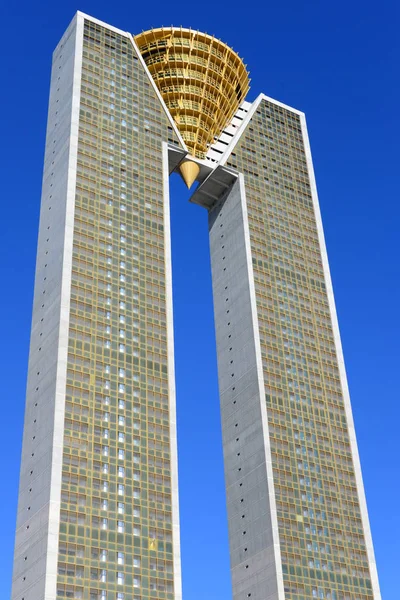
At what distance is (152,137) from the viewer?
133m

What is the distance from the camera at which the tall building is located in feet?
311

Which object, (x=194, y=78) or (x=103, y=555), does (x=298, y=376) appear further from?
(x=194, y=78)

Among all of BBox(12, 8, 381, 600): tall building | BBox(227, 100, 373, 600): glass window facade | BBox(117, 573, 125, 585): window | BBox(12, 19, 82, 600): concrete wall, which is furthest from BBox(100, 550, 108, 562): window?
BBox(227, 100, 373, 600): glass window facade

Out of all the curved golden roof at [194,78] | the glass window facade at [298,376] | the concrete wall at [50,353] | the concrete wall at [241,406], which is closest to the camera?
the concrete wall at [50,353]

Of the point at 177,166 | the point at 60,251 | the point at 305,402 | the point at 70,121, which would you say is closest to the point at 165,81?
the point at 177,166

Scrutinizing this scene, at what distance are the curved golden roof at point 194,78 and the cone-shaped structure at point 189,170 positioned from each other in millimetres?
3615

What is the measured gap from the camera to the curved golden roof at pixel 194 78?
5689 inches

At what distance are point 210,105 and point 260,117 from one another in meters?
10.7

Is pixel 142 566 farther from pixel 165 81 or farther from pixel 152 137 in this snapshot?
pixel 165 81

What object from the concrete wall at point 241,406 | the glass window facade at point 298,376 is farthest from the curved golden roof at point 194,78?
the concrete wall at point 241,406

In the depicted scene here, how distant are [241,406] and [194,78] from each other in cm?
6178

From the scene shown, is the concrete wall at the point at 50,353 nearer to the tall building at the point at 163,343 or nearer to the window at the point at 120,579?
the tall building at the point at 163,343

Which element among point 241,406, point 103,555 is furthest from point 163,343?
point 103,555

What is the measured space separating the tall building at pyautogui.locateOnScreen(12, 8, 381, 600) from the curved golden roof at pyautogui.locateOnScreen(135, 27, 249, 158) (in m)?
0.39
